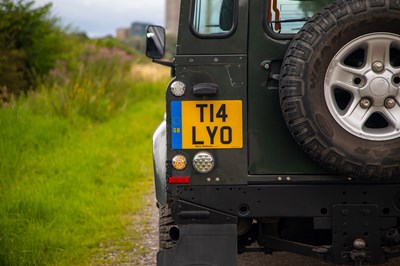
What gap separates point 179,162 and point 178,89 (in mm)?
448

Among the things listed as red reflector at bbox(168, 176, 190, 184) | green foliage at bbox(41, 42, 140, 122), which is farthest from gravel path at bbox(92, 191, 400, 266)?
green foliage at bbox(41, 42, 140, 122)

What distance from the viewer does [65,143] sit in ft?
33.2

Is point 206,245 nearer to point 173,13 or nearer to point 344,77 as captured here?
point 344,77

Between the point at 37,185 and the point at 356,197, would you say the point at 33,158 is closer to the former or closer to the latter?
the point at 37,185

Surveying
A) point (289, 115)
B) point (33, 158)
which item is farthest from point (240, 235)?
point (33, 158)

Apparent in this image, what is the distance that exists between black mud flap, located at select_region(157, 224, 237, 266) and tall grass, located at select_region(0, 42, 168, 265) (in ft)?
5.75

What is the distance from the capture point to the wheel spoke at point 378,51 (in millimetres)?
3725

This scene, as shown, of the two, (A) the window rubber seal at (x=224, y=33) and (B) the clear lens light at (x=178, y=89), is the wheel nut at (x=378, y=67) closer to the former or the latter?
(A) the window rubber seal at (x=224, y=33)

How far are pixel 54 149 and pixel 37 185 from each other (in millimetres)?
2132

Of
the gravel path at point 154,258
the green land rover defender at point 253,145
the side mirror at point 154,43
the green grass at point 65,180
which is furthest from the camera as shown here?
the green grass at point 65,180

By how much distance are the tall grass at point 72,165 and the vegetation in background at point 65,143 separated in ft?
0.04

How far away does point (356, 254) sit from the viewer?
155 inches

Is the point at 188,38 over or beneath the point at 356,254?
over

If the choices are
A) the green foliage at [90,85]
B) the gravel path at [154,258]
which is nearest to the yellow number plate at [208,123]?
the gravel path at [154,258]
